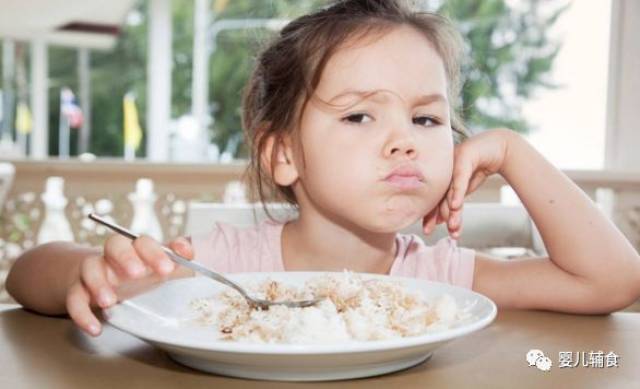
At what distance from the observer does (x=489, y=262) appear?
109 cm

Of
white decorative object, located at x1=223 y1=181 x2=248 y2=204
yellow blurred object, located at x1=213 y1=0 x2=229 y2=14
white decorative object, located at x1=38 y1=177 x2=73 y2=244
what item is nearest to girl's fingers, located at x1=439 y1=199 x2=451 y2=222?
white decorative object, located at x1=223 y1=181 x2=248 y2=204

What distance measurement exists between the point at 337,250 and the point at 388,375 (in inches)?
22.3

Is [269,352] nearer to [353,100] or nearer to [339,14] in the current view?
[353,100]

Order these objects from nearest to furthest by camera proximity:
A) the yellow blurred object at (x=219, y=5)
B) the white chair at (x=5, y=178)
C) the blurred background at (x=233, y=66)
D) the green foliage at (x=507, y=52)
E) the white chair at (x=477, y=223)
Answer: the white chair at (x=477, y=223) → the white chair at (x=5, y=178) → the blurred background at (x=233, y=66) → the green foliage at (x=507, y=52) → the yellow blurred object at (x=219, y=5)

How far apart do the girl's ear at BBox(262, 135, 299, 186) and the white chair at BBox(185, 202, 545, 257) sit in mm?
347

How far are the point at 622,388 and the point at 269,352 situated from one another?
0.88 ft

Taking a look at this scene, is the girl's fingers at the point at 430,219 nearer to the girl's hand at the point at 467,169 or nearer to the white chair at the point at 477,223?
the girl's hand at the point at 467,169

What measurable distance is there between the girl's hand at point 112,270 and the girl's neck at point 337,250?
18.0 inches

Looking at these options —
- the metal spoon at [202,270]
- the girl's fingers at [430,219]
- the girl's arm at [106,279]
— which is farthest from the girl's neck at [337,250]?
the metal spoon at [202,270]

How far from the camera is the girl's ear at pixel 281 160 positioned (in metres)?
1.13

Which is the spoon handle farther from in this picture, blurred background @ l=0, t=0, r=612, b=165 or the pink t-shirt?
blurred background @ l=0, t=0, r=612, b=165

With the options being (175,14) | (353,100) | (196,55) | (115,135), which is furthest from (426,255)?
(115,135)

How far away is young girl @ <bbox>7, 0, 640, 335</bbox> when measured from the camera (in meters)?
0.94

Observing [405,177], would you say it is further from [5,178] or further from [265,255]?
[5,178]
